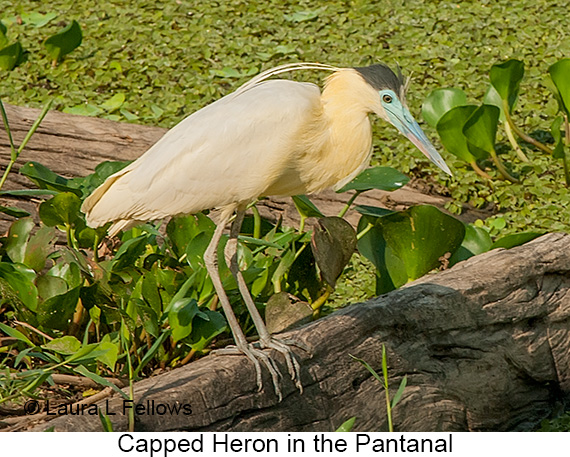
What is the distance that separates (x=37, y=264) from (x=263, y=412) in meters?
1.21

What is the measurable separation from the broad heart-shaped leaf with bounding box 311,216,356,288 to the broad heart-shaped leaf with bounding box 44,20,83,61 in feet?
9.01

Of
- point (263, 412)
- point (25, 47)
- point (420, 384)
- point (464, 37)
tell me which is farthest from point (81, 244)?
point (464, 37)

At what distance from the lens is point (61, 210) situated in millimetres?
3443

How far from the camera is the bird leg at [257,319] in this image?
2924 millimetres

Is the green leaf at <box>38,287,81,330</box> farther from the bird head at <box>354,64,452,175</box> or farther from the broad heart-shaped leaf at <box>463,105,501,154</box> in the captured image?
the broad heart-shaped leaf at <box>463,105,501,154</box>

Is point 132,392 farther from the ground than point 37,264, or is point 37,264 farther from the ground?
point 37,264

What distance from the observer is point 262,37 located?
613cm

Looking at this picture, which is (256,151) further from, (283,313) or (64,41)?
(64,41)

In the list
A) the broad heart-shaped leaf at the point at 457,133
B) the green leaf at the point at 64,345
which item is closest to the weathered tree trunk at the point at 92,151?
the broad heart-shaped leaf at the point at 457,133

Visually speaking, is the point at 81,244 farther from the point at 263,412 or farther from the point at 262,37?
the point at 262,37

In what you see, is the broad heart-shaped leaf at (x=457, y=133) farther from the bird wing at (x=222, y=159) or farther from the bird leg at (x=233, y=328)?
the bird leg at (x=233, y=328)

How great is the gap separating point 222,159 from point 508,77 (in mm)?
2197

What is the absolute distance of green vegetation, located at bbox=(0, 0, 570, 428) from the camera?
10.7 feet

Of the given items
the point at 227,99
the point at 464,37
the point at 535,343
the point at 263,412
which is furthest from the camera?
the point at 464,37
